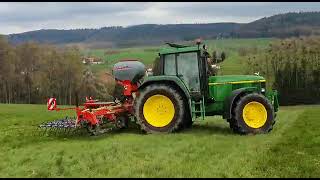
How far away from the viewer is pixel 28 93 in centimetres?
7012

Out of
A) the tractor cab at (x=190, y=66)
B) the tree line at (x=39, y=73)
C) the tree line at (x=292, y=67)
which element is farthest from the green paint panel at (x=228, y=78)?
the tree line at (x=39, y=73)

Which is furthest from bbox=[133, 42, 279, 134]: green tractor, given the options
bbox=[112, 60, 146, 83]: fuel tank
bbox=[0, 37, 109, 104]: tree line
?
bbox=[0, 37, 109, 104]: tree line

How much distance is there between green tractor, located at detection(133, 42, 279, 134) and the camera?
12.2m

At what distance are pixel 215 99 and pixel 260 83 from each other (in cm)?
139

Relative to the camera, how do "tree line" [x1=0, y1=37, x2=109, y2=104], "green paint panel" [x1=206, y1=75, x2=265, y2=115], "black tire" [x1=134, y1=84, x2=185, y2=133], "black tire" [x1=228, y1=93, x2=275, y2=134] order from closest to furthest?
"black tire" [x1=228, y1=93, x2=275, y2=134]
"black tire" [x1=134, y1=84, x2=185, y2=133]
"green paint panel" [x1=206, y1=75, x2=265, y2=115]
"tree line" [x1=0, y1=37, x2=109, y2=104]

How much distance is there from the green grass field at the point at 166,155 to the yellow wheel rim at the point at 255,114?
1.60 ft

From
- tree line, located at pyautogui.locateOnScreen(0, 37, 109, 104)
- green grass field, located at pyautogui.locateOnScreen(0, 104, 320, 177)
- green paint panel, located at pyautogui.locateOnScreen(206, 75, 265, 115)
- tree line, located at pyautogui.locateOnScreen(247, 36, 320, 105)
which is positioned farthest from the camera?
tree line, located at pyautogui.locateOnScreen(0, 37, 109, 104)

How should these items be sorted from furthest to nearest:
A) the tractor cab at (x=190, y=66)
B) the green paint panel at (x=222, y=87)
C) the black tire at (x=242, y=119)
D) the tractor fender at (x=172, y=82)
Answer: the green paint panel at (x=222, y=87) → the tractor cab at (x=190, y=66) → the tractor fender at (x=172, y=82) → the black tire at (x=242, y=119)

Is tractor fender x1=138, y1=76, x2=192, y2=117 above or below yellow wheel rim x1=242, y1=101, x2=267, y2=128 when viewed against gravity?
above

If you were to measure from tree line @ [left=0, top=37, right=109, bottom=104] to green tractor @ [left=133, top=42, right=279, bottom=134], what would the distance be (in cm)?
5313

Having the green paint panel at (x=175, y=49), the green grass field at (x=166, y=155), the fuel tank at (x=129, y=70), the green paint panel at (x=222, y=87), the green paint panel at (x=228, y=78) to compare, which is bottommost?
the green grass field at (x=166, y=155)

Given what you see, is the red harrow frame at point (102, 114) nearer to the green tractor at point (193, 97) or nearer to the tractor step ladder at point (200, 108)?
the green tractor at point (193, 97)

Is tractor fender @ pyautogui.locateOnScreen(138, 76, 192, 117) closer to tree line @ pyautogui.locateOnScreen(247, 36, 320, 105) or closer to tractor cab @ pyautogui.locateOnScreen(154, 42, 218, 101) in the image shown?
tractor cab @ pyautogui.locateOnScreen(154, 42, 218, 101)

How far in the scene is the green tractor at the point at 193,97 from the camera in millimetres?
12156
